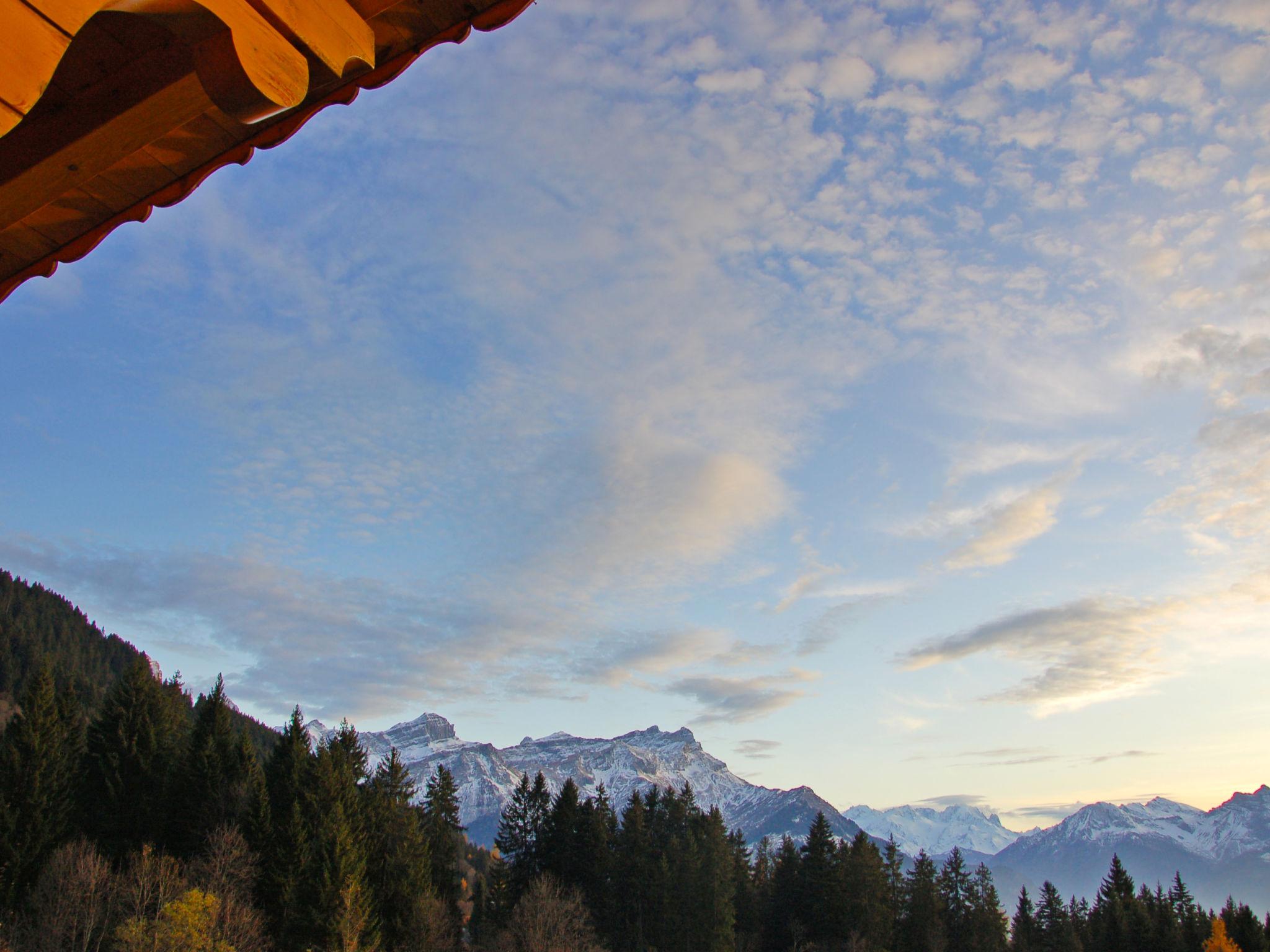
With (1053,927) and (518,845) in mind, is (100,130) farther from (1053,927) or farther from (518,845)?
(1053,927)

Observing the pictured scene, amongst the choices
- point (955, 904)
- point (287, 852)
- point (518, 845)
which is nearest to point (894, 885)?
point (955, 904)

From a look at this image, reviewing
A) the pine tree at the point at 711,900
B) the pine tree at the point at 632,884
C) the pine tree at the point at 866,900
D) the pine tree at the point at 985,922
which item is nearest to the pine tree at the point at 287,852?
the pine tree at the point at 632,884

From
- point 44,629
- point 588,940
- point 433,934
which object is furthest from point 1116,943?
point 44,629

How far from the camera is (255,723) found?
14462 cm

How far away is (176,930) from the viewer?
87.5ft

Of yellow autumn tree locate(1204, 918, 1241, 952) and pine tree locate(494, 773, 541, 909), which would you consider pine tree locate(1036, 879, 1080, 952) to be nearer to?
yellow autumn tree locate(1204, 918, 1241, 952)

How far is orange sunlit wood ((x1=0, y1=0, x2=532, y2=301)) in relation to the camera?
79.0 inches

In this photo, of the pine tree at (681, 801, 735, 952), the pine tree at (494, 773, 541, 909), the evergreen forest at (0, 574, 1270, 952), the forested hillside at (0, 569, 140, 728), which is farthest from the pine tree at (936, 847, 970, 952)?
the forested hillside at (0, 569, 140, 728)

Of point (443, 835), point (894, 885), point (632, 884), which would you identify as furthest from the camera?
point (894, 885)

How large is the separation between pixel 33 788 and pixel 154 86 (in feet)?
159

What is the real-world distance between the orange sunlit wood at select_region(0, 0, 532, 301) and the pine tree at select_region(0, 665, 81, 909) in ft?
Result: 147

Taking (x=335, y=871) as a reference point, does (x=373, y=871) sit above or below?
below

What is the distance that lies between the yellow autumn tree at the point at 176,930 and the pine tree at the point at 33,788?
14171 millimetres

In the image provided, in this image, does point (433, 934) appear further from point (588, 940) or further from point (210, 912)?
point (210, 912)
